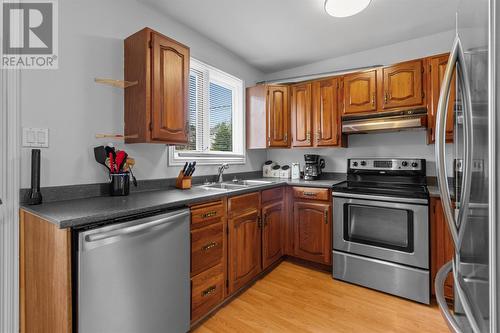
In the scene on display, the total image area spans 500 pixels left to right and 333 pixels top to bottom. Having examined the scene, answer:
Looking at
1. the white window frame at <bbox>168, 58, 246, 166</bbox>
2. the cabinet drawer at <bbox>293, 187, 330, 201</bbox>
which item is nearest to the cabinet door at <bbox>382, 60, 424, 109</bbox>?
the cabinet drawer at <bbox>293, 187, 330, 201</bbox>

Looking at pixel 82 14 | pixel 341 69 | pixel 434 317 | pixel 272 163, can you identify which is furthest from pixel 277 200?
pixel 82 14

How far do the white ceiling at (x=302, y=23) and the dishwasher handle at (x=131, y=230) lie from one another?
1781 mm

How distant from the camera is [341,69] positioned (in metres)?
3.22

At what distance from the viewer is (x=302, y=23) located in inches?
95.3

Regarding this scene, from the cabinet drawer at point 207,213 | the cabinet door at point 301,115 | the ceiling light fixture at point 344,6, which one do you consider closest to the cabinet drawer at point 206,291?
the cabinet drawer at point 207,213

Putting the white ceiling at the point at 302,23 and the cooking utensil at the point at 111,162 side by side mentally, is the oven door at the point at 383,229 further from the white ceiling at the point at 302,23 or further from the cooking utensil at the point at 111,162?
the cooking utensil at the point at 111,162

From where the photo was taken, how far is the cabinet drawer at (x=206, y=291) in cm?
173

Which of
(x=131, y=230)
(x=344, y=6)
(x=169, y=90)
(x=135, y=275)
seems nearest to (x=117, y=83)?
(x=169, y=90)

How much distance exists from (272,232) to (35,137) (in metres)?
2.13

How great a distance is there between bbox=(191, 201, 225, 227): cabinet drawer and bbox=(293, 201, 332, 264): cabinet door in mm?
1152

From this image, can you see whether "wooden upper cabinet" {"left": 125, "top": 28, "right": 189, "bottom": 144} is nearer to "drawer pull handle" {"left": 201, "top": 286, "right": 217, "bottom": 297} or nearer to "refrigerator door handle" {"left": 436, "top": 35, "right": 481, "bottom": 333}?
"drawer pull handle" {"left": 201, "top": 286, "right": 217, "bottom": 297}

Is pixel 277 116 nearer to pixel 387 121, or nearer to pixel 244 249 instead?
pixel 387 121

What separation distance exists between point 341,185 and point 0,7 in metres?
2.88

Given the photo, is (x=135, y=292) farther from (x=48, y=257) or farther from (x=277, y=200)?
(x=277, y=200)
